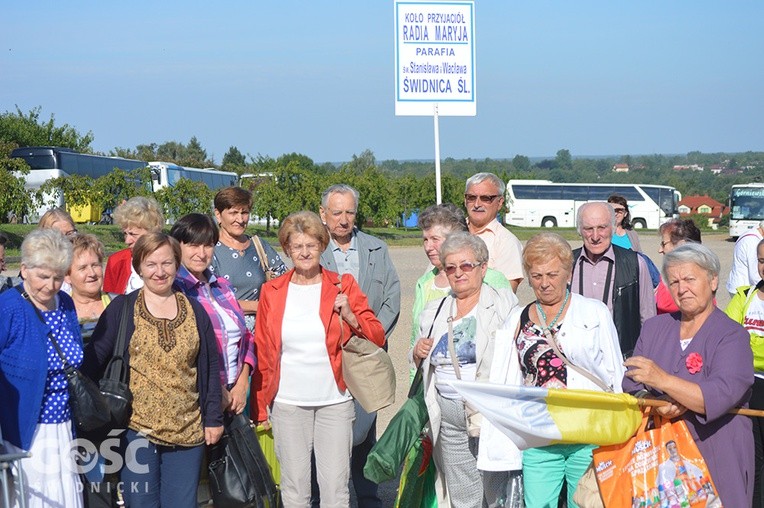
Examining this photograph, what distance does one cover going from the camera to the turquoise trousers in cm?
458

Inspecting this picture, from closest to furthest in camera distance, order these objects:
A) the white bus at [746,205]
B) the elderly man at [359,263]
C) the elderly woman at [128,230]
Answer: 1. the elderly woman at [128,230]
2. the elderly man at [359,263]
3. the white bus at [746,205]

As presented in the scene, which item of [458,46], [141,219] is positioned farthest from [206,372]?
[458,46]

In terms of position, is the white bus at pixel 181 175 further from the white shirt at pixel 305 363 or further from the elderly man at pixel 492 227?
the white shirt at pixel 305 363

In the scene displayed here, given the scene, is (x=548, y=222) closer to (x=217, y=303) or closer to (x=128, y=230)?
(x=128, y=230)

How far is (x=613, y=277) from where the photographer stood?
5934 millimetres

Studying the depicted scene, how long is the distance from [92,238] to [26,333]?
3.77ft

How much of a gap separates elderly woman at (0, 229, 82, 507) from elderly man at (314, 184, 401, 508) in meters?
2.05

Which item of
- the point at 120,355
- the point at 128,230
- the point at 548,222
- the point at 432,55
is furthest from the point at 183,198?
the point at 548,222

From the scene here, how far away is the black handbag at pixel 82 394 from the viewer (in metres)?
4.53

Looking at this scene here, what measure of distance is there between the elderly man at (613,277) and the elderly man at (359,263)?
1260 millimetres

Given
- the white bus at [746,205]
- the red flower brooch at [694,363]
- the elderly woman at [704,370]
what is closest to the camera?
the elderly woman at [704,370]

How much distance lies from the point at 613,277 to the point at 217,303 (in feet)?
8.36

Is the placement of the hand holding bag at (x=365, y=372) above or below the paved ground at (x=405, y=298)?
above

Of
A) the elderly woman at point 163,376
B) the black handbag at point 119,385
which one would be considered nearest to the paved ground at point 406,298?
the elderly woman at point 163,376
